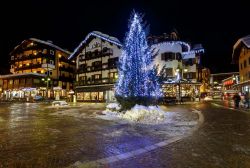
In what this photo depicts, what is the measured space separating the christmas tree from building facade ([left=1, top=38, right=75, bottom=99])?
45.4m

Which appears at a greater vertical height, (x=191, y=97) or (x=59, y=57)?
(x=59, y=57)

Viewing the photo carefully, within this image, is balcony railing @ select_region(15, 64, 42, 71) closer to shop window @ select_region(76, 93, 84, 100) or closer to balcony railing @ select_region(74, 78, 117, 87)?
balcony railing @ select_region(74, 78, 117, 87)

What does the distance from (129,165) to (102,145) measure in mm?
2278

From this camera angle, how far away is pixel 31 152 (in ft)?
21.9

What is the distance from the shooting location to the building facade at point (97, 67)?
146 ft

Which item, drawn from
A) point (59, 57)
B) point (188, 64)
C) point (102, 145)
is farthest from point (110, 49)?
point (102, 145)

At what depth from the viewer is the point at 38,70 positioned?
6494cm

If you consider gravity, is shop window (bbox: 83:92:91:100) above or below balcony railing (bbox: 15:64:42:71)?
below

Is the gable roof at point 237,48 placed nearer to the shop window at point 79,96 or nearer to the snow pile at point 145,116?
the snow pile at point 145,116

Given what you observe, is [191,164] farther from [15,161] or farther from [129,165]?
[15,161]

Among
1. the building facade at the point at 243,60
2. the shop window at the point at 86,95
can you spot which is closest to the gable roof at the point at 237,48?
the building facade at the point at 243,60

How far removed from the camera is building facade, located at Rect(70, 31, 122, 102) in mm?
44500

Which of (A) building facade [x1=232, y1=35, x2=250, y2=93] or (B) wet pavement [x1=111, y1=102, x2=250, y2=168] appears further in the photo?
(A) building facade [x1=232, y1=35, x2=250, y2=93]

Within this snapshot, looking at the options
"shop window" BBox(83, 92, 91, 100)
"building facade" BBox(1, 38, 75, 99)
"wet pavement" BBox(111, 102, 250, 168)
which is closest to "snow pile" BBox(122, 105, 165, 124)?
"wet pavement" BBox(111, 102, 250, 168)
